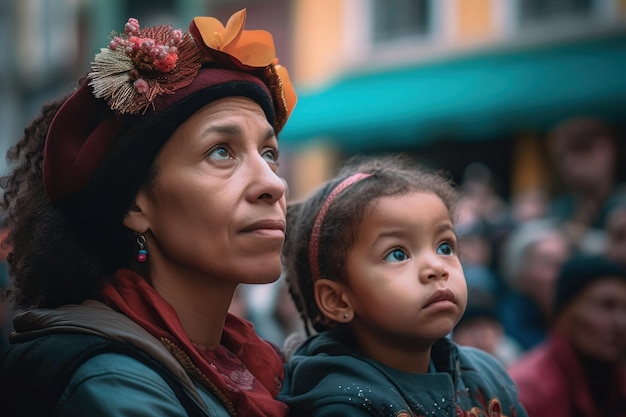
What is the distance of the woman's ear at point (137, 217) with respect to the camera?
7.61ft

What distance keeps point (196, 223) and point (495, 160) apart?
10.2 m

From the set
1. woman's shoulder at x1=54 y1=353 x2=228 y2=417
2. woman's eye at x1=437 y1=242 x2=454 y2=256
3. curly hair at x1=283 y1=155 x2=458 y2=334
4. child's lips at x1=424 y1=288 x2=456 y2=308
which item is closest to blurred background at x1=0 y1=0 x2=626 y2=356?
curly hair at x1=283 y1=155 x2=458 y2=334

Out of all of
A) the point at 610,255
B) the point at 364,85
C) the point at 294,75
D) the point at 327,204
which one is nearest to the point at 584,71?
the point at 364,85

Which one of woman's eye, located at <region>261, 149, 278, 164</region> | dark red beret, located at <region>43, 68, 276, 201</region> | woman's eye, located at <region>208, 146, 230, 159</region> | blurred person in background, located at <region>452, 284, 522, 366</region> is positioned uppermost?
dark red beret, located at <region>43, 68, 276, 201</region>

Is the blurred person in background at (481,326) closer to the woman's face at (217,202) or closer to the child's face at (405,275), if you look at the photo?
the child's face at (405,275)

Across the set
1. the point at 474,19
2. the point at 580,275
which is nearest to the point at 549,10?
the point at 474,19

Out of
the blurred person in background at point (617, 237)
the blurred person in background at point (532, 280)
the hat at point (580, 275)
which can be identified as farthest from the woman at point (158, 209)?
the blurred person in background at point (532, 280)

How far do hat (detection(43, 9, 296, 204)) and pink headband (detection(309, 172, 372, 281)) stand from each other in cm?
45

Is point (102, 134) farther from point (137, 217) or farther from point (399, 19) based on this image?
point (399, 19)

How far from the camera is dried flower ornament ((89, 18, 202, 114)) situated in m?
2.23

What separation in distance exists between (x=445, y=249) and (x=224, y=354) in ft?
2.18

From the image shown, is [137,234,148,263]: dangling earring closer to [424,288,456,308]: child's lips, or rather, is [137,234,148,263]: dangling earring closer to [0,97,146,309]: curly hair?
[0,97,146,309]: curly hair

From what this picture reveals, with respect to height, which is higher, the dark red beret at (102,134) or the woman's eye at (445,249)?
the dark red beret at (102,134)

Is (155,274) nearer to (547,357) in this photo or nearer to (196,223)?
(196,223)
